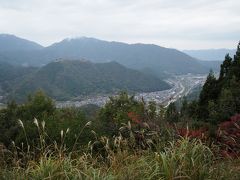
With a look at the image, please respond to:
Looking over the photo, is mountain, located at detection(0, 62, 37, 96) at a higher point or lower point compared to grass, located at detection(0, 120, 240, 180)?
lower

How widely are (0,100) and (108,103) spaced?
285 ft

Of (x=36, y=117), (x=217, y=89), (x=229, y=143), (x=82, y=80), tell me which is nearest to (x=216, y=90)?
(x=217, y=89)

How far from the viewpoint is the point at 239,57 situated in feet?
103

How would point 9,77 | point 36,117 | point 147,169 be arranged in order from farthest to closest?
point 9,77 → point 36,117 → point 147,169

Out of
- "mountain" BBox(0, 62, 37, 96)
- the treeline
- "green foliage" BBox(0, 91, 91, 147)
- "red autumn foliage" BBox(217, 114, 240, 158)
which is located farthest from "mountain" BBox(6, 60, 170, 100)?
"red autumn foliage" BBox(217, 114, 240, 158)

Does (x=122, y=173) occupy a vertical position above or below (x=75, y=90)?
above

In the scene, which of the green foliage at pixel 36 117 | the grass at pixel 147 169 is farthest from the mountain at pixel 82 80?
the grass at pixel 147 169

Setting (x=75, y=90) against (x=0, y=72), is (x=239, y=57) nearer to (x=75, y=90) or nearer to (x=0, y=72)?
(x=75, y=90)

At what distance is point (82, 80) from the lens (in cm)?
15500

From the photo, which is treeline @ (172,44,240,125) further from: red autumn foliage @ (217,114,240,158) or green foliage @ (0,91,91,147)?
red autumn foliage @ (217,114,240,158)

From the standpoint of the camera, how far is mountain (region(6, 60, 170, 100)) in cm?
13312

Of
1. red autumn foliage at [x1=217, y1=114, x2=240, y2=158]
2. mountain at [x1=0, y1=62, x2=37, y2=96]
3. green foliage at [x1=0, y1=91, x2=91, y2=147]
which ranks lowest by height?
mountain at [x1=0, y1=62, x2=37, y2=96]

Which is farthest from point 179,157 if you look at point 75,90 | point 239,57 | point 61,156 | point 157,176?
point 75,90

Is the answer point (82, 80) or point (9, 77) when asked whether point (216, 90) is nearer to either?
point (82, 80)
